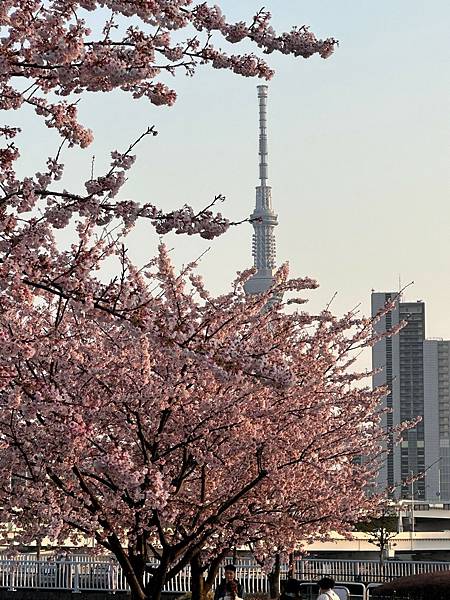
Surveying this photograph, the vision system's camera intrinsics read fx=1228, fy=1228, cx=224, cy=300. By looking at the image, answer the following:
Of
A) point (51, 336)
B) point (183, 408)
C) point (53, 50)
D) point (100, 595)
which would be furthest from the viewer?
point (100, 595)

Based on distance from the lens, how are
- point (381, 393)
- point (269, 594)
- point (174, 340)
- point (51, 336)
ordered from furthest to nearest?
point (269, 594), point (381, 393), point (51, 336), point (174, 340)

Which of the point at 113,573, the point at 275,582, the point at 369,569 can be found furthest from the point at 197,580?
the point at 369,569

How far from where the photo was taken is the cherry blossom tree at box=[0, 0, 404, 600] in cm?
839

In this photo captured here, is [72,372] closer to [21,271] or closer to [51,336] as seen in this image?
[51,336]

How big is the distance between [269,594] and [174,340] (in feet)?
64.7

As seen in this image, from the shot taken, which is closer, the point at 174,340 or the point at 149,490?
the point at 174,340

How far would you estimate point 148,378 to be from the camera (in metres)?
15.0

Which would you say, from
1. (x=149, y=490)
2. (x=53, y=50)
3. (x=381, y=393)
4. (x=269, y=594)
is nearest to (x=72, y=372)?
(x=149, y=490)

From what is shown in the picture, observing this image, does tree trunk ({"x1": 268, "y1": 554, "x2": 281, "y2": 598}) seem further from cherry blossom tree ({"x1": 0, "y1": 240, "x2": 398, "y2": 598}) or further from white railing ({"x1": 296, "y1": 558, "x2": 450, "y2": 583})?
cherry blossom tree ({"x1": 0, "y1": 240, "x2": 398, "y2": 598})

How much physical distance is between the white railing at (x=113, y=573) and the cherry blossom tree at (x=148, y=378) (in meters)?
7.01

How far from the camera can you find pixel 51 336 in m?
10.9

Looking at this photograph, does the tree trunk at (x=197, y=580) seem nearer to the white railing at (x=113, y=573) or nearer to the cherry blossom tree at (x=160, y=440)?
the cherry blossom tree at (x=160, y=440)

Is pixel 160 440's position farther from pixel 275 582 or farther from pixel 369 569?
pixel 369 569

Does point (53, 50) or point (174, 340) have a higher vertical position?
point (53, 50)
